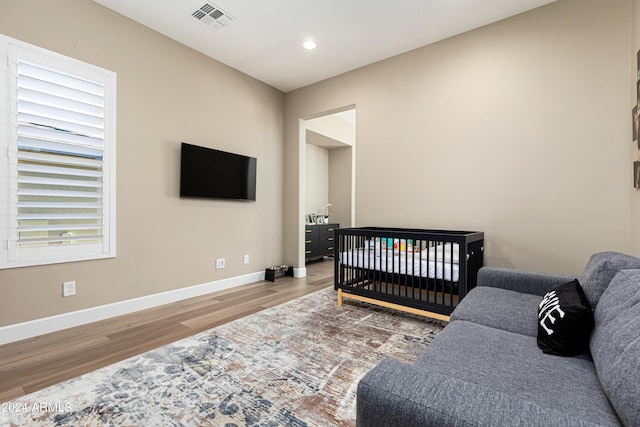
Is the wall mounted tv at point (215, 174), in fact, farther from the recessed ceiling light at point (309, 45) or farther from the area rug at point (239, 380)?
the area rug at point (239, 380)

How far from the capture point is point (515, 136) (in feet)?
9.25

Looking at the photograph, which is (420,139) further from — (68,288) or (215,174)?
(68,288)

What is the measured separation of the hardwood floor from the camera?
6.08 feet

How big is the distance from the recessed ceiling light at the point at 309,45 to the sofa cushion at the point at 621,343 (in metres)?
3.21

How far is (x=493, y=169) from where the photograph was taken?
2.94 meters

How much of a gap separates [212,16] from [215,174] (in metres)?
1.61

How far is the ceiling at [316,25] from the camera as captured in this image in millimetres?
2688

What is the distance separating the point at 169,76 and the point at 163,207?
1.40 metres

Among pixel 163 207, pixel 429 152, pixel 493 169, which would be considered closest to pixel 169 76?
pixel 163 207

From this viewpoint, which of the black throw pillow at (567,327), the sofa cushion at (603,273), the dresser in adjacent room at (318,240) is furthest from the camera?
the dresser in adjacent room at (318,240)

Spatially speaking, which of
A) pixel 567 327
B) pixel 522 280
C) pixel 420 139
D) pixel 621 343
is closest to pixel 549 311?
pixel 567 327

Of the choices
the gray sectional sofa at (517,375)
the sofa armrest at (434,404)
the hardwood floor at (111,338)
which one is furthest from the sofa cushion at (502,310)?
the hardwood floor at (111,338)

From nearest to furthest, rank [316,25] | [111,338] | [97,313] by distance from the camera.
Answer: [111,338] → [97,313] → [316,25]

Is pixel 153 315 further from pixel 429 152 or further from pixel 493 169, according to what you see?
pixel 493 169
